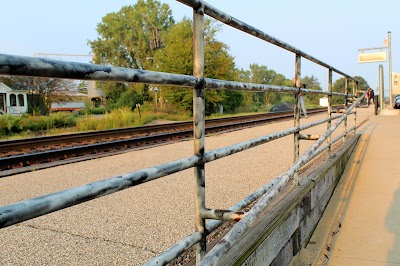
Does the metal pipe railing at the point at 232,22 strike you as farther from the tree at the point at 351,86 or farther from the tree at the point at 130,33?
the tree at the point at 130,33

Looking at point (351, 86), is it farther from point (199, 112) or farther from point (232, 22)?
point (199, 112)

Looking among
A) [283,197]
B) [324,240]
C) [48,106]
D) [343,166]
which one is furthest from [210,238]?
[48,106]

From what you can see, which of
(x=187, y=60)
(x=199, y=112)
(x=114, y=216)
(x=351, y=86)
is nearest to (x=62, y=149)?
(x=114, y=216)

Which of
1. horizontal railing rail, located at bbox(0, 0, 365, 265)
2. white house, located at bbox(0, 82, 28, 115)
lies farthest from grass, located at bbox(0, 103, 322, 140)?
horizontal railing rail, located at bbox(0, 0, 365, 265)

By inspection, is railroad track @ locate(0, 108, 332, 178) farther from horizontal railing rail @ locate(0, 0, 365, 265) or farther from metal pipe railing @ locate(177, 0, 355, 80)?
horizontal railing rail @ locate(0, 0, 365, 265)

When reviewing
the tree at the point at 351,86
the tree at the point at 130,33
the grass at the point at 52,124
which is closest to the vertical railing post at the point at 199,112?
the tree at the point at 351,86

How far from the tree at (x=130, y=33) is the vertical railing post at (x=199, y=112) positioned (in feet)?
177

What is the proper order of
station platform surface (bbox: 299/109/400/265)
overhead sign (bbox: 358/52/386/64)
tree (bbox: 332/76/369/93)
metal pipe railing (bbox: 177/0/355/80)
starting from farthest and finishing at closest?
overhead sign (bbox: 358/52/386/64), tree (bbox: 332/76/369/93), station platform surface (bbox: 299/109/400/265), metal pipe railing (bbox: 177/0/355/80)

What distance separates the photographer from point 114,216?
3.38m

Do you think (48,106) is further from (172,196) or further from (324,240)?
(324,240)

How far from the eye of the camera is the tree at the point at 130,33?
55500mm

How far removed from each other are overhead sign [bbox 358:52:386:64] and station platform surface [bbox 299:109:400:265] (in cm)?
2006

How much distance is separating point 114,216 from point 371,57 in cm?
2435

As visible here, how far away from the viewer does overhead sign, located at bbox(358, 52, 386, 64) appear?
23.7 m
